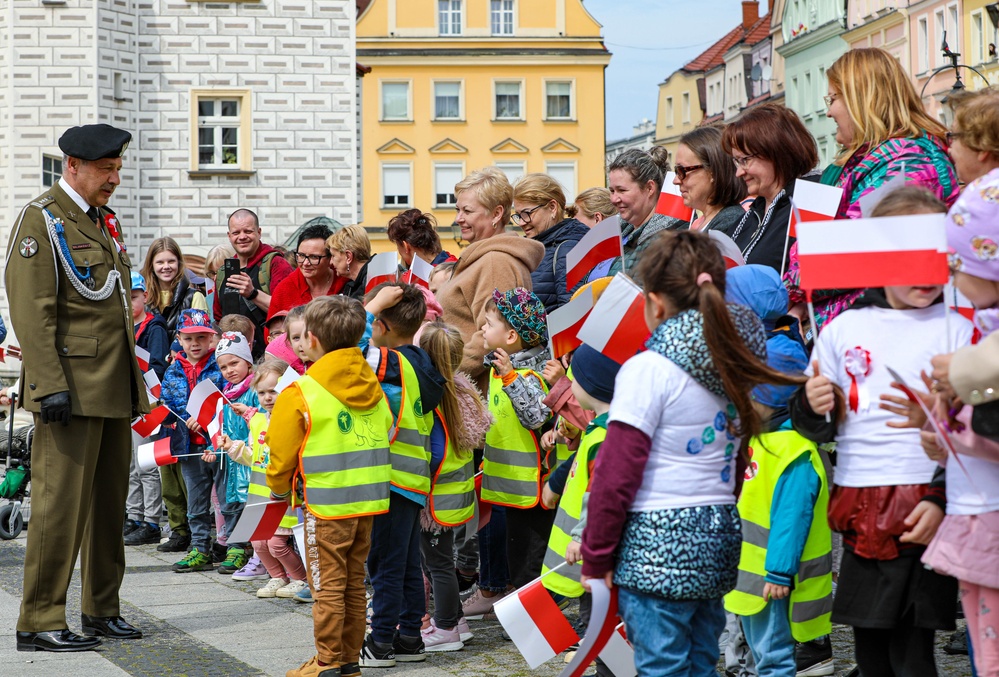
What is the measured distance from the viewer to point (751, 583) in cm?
495

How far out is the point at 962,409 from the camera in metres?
3.55

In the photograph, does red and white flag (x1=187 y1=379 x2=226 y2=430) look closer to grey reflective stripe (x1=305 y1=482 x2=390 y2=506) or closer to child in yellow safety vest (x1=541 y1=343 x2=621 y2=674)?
grey reflective stripe (x1=305 y1=482 x2=390 y2=506)

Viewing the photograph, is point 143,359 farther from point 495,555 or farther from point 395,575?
point 395,575

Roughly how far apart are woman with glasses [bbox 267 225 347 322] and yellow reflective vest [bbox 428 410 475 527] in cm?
258

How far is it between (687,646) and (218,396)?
5072mm

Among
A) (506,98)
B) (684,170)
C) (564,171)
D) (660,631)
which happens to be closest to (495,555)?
(684,170)

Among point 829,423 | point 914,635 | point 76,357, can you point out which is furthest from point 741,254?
point 76,357

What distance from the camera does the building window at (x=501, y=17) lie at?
58156 mm

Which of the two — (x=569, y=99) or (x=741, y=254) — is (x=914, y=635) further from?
(x=569, y=99)

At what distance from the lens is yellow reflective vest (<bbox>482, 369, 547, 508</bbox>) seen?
21.5 ft

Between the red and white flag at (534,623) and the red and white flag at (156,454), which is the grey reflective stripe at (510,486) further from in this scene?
the red and white flag at (156,454)

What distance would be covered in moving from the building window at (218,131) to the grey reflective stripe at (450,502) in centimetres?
2211

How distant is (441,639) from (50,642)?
71.5 inches

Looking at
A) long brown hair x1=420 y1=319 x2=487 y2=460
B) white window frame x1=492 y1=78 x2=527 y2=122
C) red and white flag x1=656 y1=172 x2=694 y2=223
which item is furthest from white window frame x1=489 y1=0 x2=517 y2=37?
long brown hair x1=420 y1=319 x2=487 y2=460
